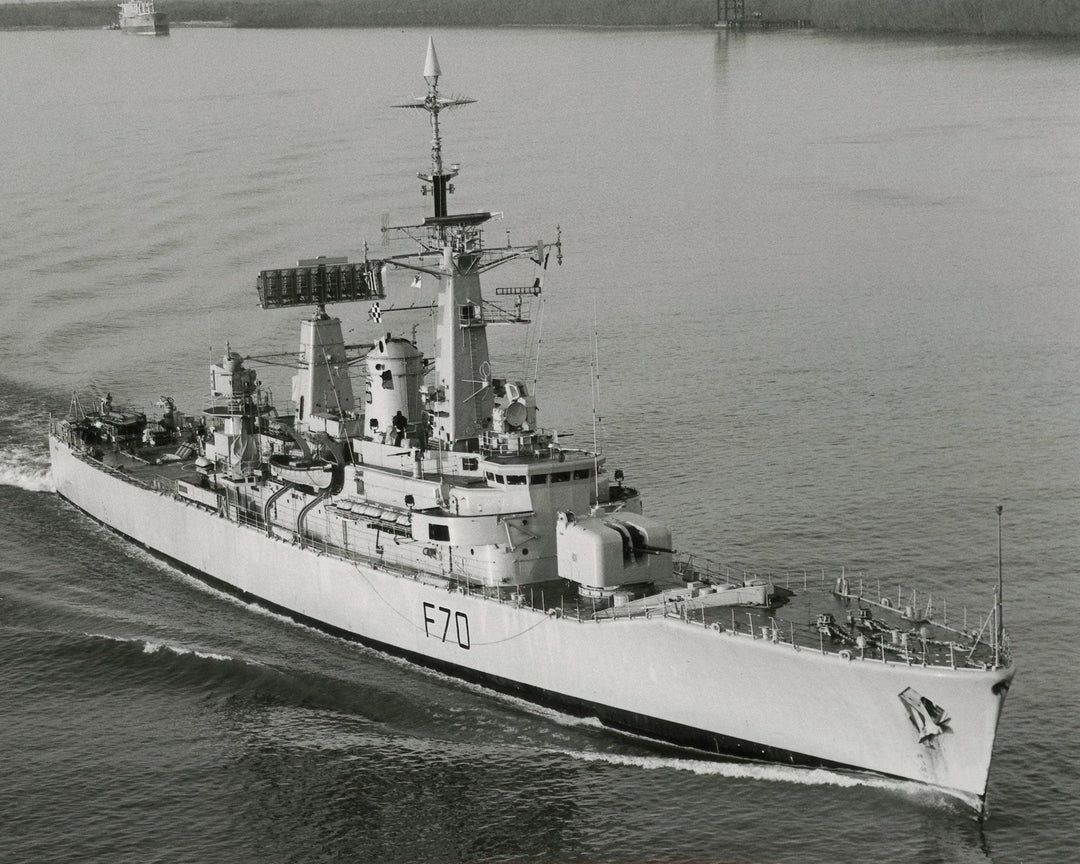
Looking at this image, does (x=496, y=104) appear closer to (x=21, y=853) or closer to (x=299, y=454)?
(x=299, y=454)

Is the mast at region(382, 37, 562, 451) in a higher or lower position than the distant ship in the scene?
higher

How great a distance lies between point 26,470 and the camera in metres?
50.6

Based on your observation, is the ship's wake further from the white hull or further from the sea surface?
the white hull

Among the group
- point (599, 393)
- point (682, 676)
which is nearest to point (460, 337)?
point (682, 676)

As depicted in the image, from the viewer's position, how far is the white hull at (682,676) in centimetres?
2684

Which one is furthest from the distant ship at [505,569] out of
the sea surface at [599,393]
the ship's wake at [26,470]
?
the ship's wake at [26,470]

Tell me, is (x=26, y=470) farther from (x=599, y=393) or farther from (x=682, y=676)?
(x=682, y=676)

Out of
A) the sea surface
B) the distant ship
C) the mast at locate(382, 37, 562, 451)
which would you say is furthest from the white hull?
the mast at locate(382, 37, 562, 451)

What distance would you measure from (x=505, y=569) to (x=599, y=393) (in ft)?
62.0

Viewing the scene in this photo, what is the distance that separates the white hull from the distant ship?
47 mm

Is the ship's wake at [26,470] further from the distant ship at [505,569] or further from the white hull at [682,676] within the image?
the white hull at [682,676]

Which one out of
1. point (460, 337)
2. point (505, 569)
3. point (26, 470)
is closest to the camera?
point (505, 569)

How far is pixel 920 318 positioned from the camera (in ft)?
192

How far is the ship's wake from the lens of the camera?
50219 millimetres
